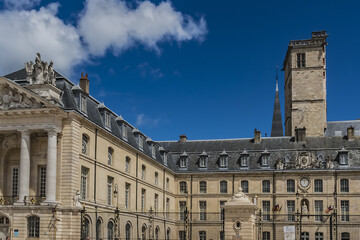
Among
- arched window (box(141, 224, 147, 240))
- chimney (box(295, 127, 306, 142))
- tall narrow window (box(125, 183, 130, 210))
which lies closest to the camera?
tall narrow window (box(125, 183, 130, 210))

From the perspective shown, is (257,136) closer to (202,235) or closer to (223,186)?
(223,186)

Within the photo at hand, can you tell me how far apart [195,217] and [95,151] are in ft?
72.0

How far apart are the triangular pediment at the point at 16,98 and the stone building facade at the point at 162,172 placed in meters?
0.07

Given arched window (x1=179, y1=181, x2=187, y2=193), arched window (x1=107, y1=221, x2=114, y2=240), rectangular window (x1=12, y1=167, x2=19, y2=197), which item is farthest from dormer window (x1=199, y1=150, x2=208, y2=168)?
rectangular window (x1=12, y1=167, x2=19, y2=197)

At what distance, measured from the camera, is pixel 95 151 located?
126 feet

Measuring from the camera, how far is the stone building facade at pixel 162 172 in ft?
110

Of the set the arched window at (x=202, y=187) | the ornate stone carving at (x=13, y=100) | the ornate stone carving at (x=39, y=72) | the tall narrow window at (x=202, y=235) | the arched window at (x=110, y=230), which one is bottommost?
the tall narrow window at (x=202, y=235)

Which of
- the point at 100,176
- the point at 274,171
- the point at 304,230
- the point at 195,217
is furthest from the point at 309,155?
the point at 100,176

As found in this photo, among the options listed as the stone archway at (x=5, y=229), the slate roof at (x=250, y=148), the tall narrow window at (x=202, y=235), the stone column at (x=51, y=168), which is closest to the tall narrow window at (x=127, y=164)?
the slate roof at (x=250, y=148)

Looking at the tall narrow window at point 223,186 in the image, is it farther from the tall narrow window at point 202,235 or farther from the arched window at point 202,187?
the tall narrow window at point 202,235

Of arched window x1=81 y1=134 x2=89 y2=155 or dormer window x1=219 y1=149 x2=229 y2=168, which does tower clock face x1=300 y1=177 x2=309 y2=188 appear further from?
arched window x1=81 y1=134 x2=89 y2=155

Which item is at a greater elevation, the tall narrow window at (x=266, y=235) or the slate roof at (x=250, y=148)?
the slate roof at (x=250, y=148)

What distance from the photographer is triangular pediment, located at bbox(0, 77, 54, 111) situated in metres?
34.2

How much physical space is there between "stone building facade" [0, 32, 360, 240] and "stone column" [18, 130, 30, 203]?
0.06 metres
